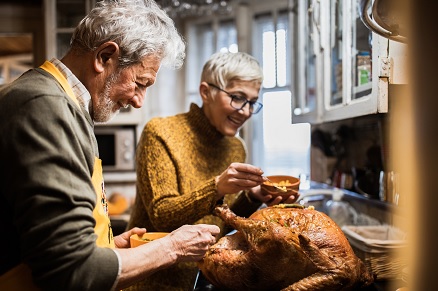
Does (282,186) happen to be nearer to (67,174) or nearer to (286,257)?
(286,257)

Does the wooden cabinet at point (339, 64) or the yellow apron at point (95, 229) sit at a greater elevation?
the wooden cabinet at point (339, 64)

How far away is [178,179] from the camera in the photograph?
1687 mm

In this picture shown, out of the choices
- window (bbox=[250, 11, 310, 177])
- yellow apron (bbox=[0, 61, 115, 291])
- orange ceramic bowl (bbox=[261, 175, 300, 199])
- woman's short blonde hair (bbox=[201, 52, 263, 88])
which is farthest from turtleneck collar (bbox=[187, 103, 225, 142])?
window (bbox=[250, 11, 310, 177])

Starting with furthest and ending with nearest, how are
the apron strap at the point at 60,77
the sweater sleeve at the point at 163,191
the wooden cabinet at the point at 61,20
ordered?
the wooden cabinet at the point at 61,20 < the sweater sleeve at the point at 163,191 < the apron strap at the point at 60,77

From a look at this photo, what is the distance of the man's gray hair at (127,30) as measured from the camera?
1.06 metres

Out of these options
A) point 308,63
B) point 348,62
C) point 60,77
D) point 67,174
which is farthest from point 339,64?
point 67,174

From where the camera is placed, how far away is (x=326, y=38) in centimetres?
230

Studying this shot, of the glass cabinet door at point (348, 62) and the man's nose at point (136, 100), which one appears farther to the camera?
the glass cabinet door at point (348, 62)

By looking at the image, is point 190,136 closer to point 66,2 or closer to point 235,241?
point 235,241

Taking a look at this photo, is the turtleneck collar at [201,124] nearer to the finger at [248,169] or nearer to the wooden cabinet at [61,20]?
the finger at [248,169]

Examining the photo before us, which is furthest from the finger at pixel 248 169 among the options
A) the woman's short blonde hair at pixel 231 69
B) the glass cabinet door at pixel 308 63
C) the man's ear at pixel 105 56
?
the glass cabinet door at pixel 308 63

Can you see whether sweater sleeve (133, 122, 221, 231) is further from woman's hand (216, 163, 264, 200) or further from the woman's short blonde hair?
the woman's short blonde hair

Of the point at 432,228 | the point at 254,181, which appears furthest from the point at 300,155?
the point at 432,228

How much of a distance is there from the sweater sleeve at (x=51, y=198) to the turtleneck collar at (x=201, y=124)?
98 centimetres
